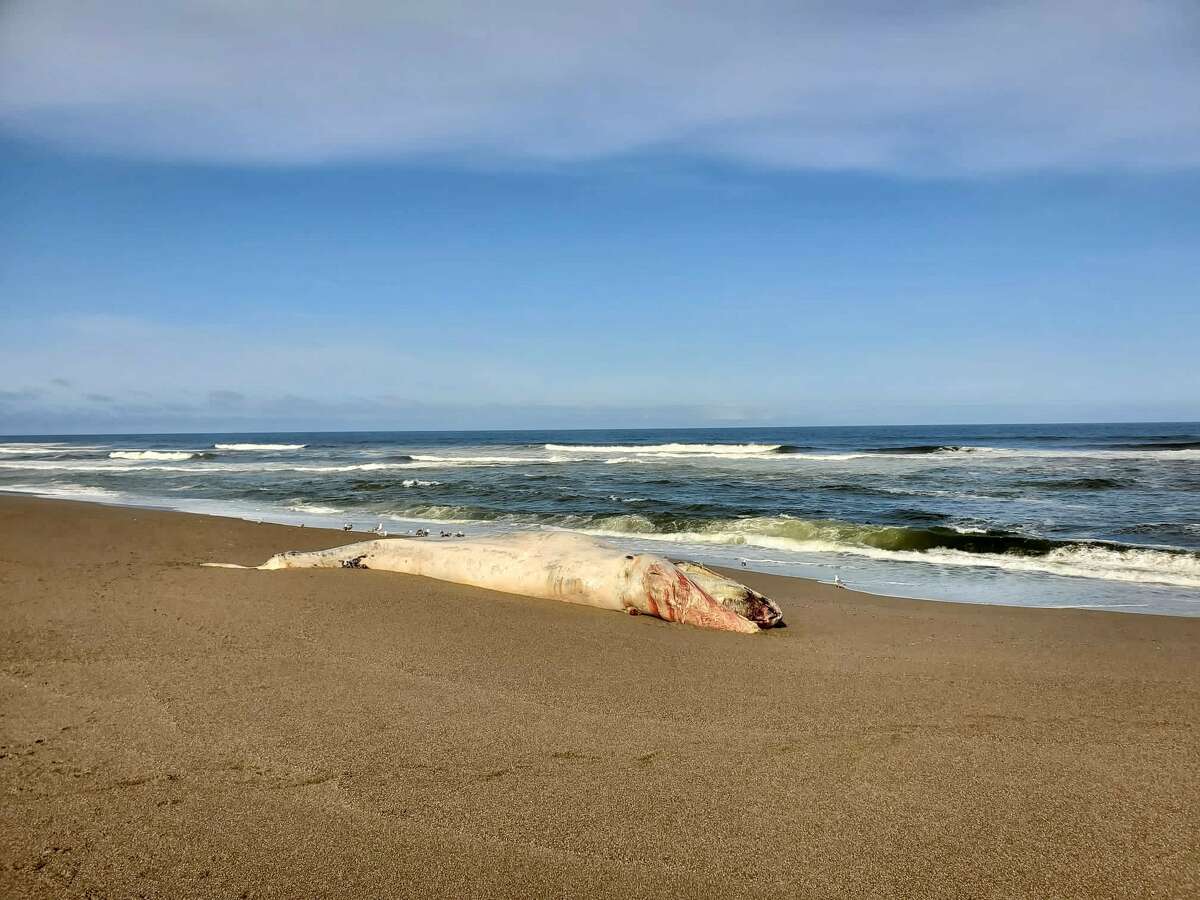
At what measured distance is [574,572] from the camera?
7.11m

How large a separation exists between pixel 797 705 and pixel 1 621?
5636 millimetres

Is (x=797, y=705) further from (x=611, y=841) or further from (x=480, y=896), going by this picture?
(x=480, y=896)

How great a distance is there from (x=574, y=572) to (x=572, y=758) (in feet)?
12.5

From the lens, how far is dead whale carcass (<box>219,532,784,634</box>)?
6.41 meters

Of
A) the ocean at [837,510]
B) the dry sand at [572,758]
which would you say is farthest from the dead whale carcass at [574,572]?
the ocean at [837,510]

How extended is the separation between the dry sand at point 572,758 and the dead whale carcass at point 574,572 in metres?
0.44

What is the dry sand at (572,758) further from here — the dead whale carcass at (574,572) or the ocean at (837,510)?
the ocean at (837,510)

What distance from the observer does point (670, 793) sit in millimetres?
2992

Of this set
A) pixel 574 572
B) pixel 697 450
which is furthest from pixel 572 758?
pixel 697 450

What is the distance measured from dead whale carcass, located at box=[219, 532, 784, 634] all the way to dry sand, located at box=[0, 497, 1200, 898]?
0.44 metres

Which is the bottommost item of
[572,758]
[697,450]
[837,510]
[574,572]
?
[837,510]

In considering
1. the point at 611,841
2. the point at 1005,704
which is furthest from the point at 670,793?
the point at 1005,704

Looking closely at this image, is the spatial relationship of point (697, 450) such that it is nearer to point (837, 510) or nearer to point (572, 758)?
point (837, 510)

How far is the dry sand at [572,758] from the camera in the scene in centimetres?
249
